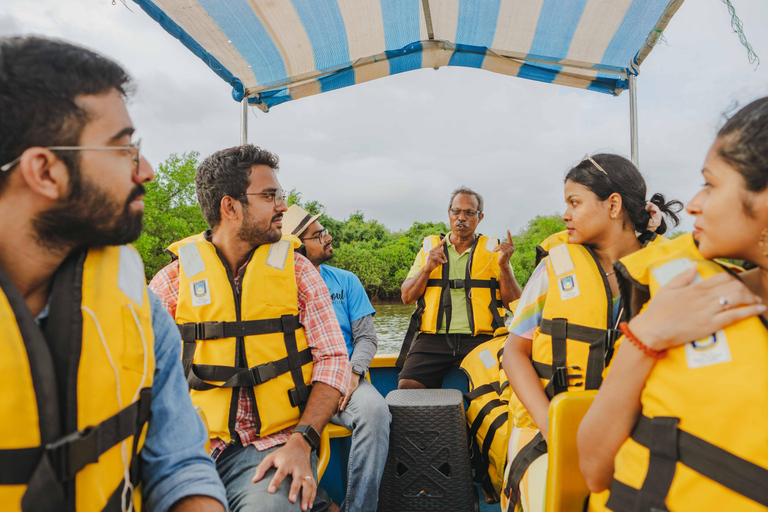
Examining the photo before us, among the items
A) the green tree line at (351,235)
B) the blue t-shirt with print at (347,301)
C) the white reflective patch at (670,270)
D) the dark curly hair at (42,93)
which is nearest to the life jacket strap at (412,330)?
the blue t-shirt with print at (347,301)

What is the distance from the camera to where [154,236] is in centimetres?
3338

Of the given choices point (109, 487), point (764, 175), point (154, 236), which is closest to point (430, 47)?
point (764, 175)

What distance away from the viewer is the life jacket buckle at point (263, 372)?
5.71 ft

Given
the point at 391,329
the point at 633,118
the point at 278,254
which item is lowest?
the point at 391,329

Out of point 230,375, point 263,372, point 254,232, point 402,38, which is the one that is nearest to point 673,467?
point 263,372

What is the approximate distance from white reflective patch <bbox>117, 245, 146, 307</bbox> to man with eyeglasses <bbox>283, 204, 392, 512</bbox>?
1.18 m

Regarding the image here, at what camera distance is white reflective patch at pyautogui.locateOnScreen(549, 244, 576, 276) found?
1.77m

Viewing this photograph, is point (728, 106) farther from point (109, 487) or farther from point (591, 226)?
point (109, 487)

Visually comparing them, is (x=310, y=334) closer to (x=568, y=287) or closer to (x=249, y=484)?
(x=249, y=484)

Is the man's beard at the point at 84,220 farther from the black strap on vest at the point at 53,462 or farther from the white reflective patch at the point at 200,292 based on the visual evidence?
the white reflective patch at the point at 200,292

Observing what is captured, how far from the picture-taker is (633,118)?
9.27ft

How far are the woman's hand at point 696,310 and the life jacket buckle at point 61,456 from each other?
110 centimetres

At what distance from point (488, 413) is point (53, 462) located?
81.1 inches

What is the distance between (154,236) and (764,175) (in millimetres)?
37067
